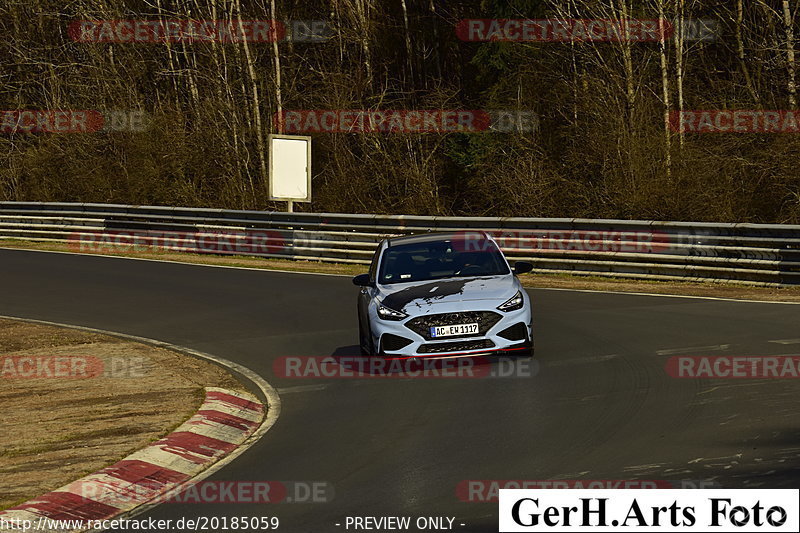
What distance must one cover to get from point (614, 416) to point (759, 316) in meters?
7.16

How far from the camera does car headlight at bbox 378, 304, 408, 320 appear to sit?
13.0 meters

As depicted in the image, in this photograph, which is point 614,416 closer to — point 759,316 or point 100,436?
point 100,436

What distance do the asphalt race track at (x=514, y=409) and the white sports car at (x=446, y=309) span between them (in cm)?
52

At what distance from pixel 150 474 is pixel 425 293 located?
524 cm

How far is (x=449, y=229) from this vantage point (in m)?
25.1

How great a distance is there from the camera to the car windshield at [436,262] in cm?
1398

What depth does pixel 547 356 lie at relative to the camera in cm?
1359

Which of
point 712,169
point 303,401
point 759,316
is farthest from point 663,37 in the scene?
point 303,401

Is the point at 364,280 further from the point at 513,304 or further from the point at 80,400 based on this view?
the point at 80,400

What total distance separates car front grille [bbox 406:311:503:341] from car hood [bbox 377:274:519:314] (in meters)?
0.15

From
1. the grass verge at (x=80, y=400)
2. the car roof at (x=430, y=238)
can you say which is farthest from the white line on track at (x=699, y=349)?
the grass verge at (x=80, y=400)

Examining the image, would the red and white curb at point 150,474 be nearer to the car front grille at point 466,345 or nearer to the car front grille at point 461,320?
the car front grille at point 461,320

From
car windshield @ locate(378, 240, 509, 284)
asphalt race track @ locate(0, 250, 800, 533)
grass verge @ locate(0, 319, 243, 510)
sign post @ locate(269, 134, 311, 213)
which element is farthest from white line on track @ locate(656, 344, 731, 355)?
sign post @ locate(269, 134, 311, 213)

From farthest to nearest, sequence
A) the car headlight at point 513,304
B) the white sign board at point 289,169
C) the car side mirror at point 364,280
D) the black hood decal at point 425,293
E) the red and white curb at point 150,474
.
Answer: the white sign board at point 289,169, the car side mirror at point 364,280, the black hood decal at point 425,293, the car headlight at point 513,304, the red and white curb at point 150,474
